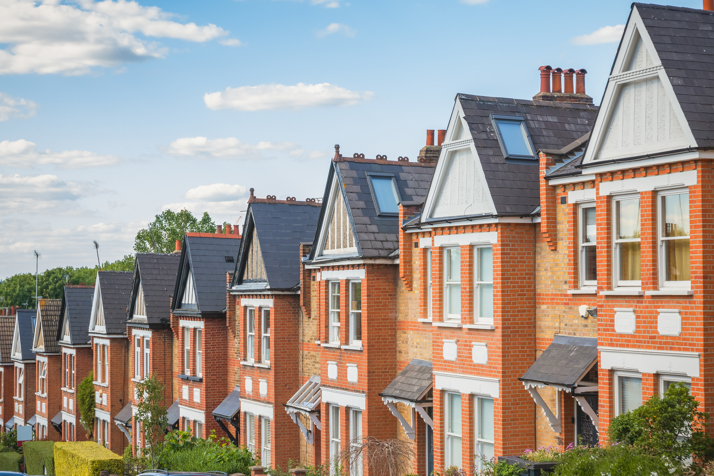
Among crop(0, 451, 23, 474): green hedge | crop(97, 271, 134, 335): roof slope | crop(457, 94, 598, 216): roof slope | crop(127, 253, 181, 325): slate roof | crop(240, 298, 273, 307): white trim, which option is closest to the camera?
crop(457, 94, 598, 216): roof slope

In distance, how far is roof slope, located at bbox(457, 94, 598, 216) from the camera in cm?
1833

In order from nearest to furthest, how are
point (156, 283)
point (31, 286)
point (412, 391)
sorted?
1. point (412, 391)
2. point (156, 283)
3. point (31, 286)

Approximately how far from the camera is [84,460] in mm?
30047

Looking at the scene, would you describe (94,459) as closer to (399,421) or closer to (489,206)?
(399,421)

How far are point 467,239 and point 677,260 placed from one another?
18.8ft

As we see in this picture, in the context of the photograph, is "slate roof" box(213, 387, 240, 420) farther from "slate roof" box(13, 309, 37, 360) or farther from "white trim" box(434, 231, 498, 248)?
"slate roof" box(13, 309, 37, 360)

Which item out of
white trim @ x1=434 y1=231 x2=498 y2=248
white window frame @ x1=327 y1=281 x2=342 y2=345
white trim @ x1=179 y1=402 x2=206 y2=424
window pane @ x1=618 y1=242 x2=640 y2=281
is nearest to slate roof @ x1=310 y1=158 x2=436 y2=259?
white window frame @ x1=327 y1=281 x2=342 y2=345

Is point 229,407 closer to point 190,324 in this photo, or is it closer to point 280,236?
point 190,324

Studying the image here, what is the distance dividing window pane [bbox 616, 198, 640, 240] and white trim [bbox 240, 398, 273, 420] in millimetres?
15667

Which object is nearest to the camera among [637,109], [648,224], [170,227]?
[648,224]

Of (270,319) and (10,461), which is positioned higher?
(270,319)

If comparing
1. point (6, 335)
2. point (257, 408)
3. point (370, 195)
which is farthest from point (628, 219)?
point (6, 335)

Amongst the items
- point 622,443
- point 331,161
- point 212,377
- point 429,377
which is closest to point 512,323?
point 429,377

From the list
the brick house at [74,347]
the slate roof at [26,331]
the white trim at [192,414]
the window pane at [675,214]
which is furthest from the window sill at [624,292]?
the slate roof at [26,331]
